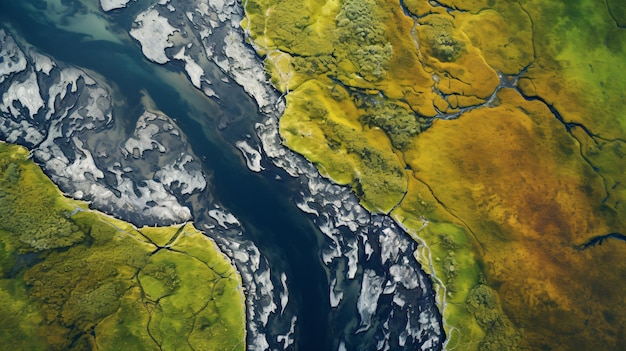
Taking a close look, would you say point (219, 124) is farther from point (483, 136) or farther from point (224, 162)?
point (483, 136)

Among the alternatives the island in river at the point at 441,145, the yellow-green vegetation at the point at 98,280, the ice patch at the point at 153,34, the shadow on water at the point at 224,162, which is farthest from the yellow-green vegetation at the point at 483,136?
the yellow-green vegetation at the point at 98,280

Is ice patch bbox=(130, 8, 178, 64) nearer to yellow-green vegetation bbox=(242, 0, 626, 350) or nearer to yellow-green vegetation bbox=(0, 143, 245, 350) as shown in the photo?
yellow-green vegetation bbox=(242, 0, 626, 350)

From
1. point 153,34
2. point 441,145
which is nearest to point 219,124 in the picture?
point 153,34

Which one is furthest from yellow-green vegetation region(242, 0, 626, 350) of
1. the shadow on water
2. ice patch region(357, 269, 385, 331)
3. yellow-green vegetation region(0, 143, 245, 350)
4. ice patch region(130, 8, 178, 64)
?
yellow-green vegetation region(0, 143, 245, 350)

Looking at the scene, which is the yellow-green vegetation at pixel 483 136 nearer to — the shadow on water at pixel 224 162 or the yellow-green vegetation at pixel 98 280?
the shadow on water at pixel 224 162

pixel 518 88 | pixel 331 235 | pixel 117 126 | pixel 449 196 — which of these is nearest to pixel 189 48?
pixel 117 126

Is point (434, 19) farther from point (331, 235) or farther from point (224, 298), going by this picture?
point (224, 298)

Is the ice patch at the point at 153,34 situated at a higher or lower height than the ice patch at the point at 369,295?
higher
